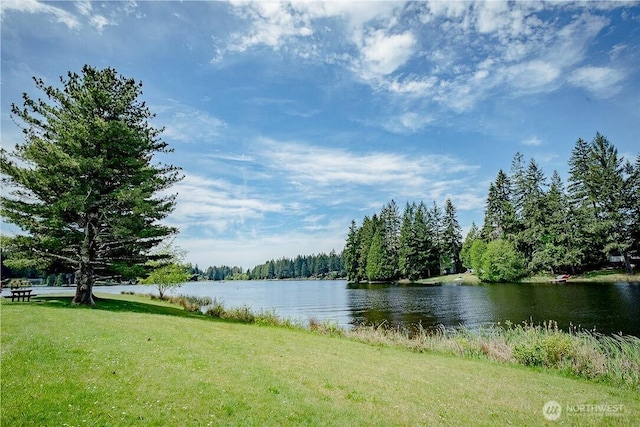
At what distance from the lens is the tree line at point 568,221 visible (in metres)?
65.5

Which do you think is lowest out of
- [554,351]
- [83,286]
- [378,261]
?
[554,351]

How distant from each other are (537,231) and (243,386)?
8164 centimetres

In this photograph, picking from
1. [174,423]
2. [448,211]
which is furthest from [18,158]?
[448,211]

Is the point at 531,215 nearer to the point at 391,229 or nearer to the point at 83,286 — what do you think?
the point at 391,229

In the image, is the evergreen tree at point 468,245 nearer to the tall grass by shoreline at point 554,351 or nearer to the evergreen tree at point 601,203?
the evergreen tree at point 601,203

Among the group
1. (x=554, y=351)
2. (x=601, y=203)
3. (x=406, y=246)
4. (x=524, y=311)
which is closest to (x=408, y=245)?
(x=406, y=246)

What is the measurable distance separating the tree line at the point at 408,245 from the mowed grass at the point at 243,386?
82996 millimetres

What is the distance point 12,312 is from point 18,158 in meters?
13.3

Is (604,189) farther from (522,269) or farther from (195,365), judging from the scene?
(195,365)

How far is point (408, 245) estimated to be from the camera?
3834 inches

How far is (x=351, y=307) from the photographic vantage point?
4666 cm

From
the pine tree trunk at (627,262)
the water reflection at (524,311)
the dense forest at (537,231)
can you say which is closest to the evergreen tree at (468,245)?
the dense forest at (537,231)

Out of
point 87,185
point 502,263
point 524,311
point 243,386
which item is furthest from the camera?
point 502,263

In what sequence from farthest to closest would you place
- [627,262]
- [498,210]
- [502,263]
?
[498,210], [502,263], [627,262]
